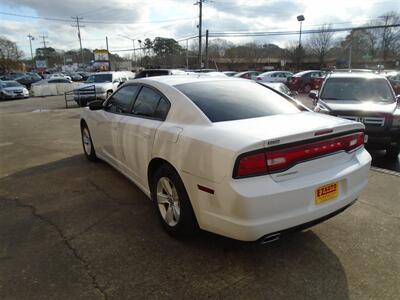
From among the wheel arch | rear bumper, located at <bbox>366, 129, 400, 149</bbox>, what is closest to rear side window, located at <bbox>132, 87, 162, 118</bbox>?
the wheel arch

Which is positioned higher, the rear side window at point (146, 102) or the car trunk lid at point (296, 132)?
the rear side window at point (146, 102)

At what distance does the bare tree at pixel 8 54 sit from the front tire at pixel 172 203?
76926 mm

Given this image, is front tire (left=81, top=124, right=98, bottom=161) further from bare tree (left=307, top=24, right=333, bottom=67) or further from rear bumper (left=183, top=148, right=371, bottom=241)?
bare tree (left=307, top=24, right=333, bottom=67)

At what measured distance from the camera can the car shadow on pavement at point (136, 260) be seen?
2.64 meters

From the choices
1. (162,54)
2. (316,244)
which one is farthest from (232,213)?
(162,54)

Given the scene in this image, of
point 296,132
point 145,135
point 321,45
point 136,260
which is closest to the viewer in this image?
point 296,132

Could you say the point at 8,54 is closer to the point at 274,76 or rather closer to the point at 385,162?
the point at 274,76

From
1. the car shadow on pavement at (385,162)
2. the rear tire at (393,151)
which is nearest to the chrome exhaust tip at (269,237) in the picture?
the car shadow on pavement at (385,162)

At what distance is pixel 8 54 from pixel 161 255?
82.7 m

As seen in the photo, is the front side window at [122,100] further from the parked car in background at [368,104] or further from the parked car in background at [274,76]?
the parked car in background at [274,76]

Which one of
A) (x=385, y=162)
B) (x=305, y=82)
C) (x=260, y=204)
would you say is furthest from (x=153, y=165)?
(x=305, y=82)

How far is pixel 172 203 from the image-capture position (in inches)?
130

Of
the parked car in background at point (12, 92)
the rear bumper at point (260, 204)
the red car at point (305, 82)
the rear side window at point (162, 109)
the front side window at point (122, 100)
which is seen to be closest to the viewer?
the rear bumper at point (260, 204)

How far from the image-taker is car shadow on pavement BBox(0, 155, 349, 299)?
104 inches
